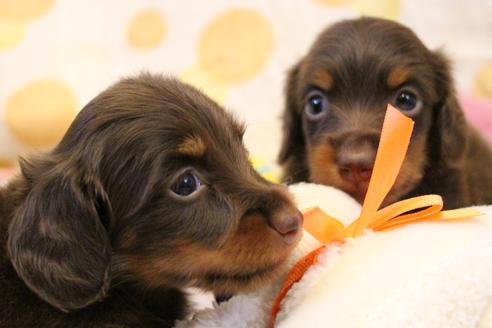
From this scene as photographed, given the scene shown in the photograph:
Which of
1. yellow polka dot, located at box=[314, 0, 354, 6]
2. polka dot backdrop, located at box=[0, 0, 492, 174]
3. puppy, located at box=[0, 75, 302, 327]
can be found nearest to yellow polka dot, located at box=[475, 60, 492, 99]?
polka dot backdrop, located at box=[0, 0, 492, 174]

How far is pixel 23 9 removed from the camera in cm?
361

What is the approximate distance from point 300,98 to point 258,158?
1.01 metres

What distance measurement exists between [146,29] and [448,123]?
2.12m

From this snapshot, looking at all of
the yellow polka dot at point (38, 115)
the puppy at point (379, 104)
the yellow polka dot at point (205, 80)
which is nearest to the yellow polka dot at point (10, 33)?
the yellow polka dot at point (38, 115)

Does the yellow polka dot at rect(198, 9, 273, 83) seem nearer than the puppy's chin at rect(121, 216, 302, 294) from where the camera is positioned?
No

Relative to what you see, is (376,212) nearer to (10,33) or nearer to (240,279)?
(240,279)

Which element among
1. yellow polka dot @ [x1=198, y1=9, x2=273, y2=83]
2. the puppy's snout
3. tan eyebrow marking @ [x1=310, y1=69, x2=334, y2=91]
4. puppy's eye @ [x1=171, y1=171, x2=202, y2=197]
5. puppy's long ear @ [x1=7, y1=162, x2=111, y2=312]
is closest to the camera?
puppy's long ear @ [x1=7, y1=162, x2=111, y2=312]

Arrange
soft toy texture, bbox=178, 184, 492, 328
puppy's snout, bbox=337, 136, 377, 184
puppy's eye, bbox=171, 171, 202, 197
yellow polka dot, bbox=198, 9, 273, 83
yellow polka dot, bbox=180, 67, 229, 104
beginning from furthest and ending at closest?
yellow polka dot, bbox=198, 9, 273, 83, yellow polka dot, bbox=180, 67, 229, 104, puppy's snout, bbox=337, 136, 377, 184, puppy's eye, bbox=171, 171, 202, 197, soft toy texture, bbox=178, 184, 492, 328

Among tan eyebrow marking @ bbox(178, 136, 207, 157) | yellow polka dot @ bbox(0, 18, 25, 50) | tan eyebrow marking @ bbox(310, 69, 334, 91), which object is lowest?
yellow polka dot @ bbox(0, 18, 25, 50)

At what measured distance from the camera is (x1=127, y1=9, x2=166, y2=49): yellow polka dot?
3812mm

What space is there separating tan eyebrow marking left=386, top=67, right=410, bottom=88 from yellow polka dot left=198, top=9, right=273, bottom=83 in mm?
1782

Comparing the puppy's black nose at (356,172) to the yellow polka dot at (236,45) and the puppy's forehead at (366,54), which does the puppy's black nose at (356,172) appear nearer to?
the puppy's forehead at (366,54)

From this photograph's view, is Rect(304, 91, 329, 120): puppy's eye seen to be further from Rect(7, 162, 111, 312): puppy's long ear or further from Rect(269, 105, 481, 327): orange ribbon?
Rect(7, 162, 111, 312): puppy's long ear

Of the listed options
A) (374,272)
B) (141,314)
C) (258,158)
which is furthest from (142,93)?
(258,158)
